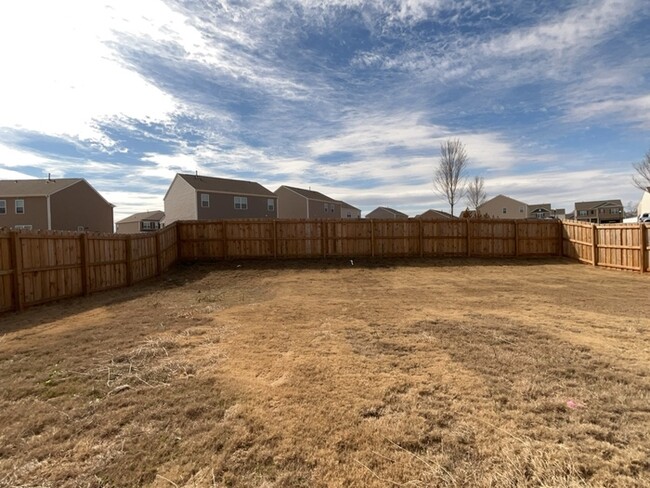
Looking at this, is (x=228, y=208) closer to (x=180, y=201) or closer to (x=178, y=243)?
(x=180, y=201)

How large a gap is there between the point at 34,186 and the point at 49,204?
9.46ft

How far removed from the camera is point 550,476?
229cm

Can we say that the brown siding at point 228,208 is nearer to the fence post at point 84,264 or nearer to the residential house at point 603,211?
the fence post at point 84,264

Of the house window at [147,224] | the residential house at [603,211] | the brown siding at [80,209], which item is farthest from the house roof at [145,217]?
the residential house at [603,211]

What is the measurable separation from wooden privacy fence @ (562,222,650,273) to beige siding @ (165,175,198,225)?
26.2 metres

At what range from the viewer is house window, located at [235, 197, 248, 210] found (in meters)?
33.6

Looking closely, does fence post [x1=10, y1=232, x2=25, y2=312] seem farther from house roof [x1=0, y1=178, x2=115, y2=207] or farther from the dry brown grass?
house roof [x1=0, y1=178, x2=115, y2=207]

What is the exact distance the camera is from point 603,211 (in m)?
60.1

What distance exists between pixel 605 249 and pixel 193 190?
27858 millimetres

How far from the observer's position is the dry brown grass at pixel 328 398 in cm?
243

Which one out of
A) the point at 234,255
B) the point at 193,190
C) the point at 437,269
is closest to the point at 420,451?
the point at 437,269

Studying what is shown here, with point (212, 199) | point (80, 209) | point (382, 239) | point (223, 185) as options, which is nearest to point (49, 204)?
point (80, 209)

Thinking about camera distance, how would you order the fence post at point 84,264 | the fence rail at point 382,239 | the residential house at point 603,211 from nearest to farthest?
the fence post at point 84,264 < the fence rail at point 382,239 < the residential house at point 603,211

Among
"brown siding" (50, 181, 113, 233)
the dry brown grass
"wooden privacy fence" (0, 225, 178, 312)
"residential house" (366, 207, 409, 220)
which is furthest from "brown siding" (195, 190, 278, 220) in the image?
"residential house" (366, 207, 409, 220)
